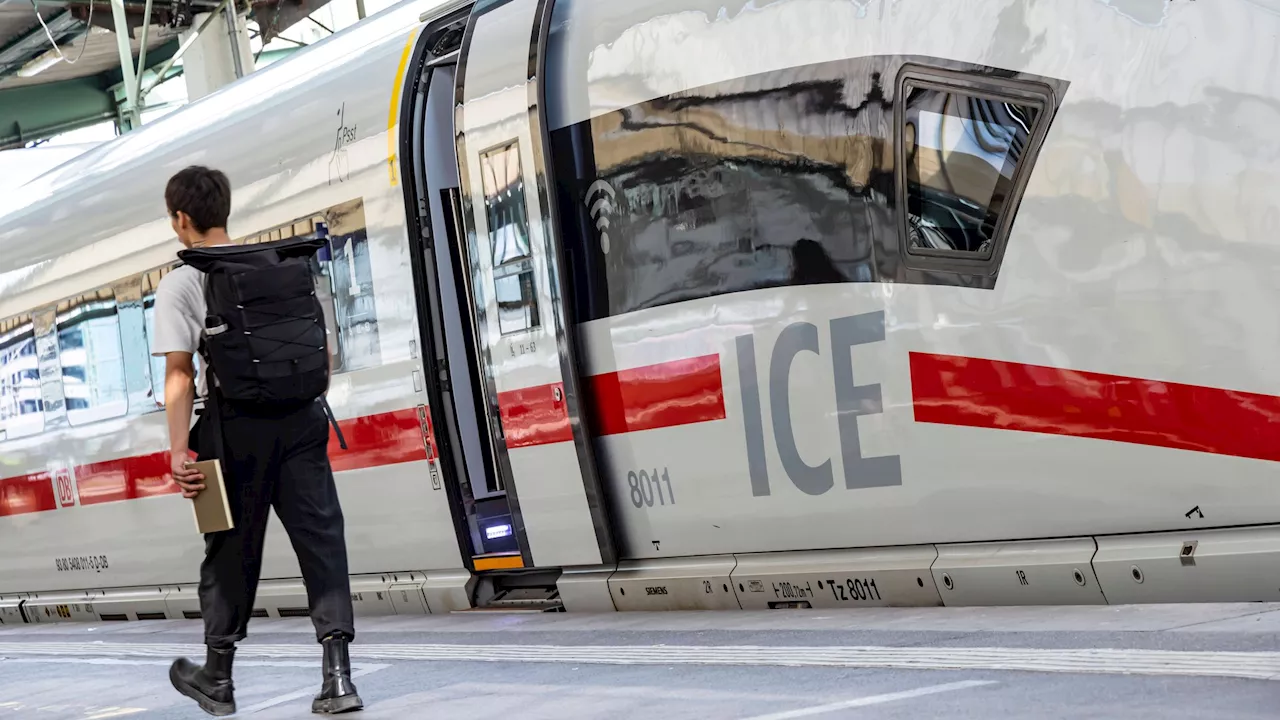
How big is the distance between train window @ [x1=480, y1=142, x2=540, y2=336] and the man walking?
5.41 ft

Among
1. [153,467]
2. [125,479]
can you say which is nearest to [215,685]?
[153,467]

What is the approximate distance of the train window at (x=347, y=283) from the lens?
7488mm

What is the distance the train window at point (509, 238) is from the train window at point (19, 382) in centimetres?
539

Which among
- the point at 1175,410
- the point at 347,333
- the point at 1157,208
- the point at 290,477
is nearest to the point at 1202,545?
the point at 1175,410

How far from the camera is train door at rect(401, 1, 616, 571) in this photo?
635 cm

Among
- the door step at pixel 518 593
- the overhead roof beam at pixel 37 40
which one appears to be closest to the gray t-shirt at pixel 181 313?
the door step at pixel 518 593

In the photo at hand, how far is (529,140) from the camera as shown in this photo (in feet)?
20.9

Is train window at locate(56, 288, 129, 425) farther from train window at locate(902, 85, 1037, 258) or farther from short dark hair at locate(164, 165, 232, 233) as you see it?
train window at locate(902, 85, 1037, 258)

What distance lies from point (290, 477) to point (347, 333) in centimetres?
296

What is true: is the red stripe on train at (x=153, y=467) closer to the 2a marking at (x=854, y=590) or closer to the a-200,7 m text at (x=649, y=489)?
the a-200,7 m text at (x=649, y=489)

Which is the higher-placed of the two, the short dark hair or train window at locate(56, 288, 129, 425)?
the short dark hair

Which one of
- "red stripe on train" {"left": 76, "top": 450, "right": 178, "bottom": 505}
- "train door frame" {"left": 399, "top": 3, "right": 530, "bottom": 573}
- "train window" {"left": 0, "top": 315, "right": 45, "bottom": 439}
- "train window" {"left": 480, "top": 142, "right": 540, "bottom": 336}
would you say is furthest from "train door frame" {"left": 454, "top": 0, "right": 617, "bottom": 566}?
"train window" {"left": 0, "top": 315, "right": 45, "bottom": 439}

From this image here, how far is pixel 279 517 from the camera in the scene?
473 centimetres

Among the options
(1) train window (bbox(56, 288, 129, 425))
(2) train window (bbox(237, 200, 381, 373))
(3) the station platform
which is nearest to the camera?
(3) the station platform
